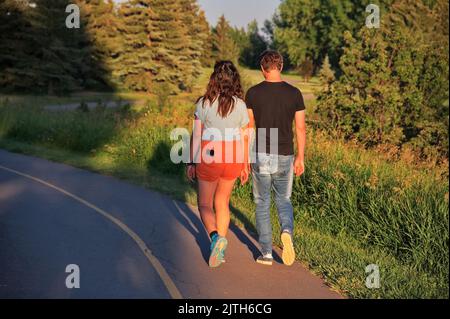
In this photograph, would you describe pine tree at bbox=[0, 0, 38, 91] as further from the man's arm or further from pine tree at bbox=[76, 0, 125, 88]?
the man's arm

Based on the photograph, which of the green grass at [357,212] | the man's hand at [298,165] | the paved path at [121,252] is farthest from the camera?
the man's hand at [298,165]

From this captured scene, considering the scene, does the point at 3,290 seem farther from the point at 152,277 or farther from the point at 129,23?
the point at 129,23

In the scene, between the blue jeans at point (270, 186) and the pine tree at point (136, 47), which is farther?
the pine tree at point (136, 47)

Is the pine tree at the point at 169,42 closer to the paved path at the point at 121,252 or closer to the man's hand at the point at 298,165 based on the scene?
the paved path at the point at 121,252

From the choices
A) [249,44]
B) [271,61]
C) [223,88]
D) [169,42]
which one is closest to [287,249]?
[223,88]

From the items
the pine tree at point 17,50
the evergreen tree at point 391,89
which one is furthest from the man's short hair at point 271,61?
the pine tree at point 17,50

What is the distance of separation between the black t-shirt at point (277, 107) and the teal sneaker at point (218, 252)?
A: 3.45ft

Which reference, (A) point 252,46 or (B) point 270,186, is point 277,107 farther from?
(A) point 252,46

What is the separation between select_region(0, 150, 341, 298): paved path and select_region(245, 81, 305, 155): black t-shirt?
4.72 feet

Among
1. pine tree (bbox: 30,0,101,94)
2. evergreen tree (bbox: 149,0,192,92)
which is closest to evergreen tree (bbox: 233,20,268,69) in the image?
evergreen tree (bbox: 149,0,192,92)

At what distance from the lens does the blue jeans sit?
645cm

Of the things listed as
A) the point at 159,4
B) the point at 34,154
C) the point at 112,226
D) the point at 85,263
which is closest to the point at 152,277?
the point at 85,263

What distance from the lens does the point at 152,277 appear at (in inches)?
243

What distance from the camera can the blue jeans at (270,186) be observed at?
6.45 metres
